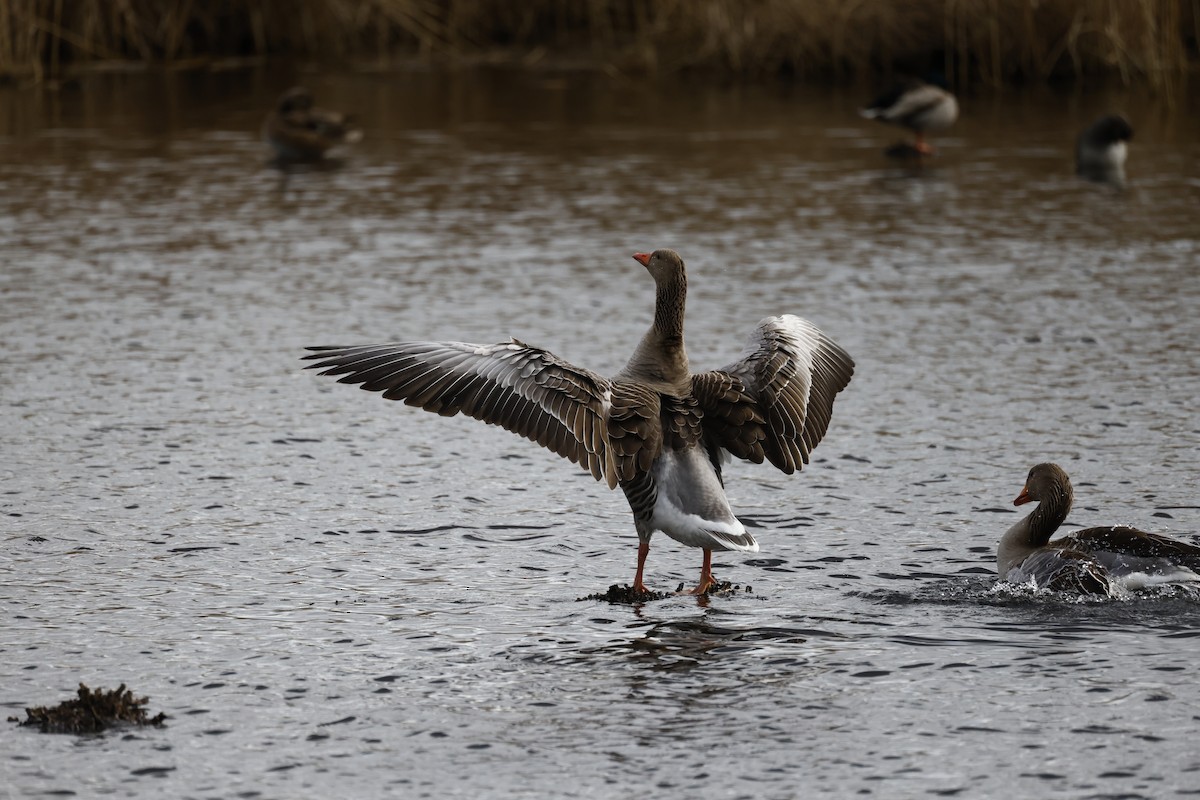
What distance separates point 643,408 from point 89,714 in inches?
96.9

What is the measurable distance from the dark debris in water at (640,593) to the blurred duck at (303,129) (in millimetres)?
13496

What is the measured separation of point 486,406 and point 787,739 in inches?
78.1

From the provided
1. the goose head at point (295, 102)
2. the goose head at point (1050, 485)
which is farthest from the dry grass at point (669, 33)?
the goose head at point (1050, 485)

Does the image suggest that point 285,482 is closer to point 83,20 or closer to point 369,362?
point 369,362

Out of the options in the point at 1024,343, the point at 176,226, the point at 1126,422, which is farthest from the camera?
the point at 176,226

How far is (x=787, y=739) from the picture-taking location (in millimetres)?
5613

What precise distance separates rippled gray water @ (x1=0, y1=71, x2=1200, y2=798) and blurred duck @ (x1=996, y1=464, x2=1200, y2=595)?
12 cm

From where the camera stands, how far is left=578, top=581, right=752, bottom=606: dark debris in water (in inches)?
278

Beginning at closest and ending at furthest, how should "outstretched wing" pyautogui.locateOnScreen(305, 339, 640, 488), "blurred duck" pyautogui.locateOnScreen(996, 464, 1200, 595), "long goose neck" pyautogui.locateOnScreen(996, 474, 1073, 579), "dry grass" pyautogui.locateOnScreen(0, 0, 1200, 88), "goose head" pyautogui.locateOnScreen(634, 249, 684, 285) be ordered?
"blurred duck" pyautogui.locateOnScreen(996, 464, 1200, 595) < "outstretched wing" pyautogui.locateOnScreen(305, 339, 640, 488) < "long goose neck" pyautogui.locateOnScreen(996, 474, 1073, 579) < "goose head" pyautogui.locateOnScreen(634, 249, 684, 285) < "dry grass" pyautogui.locateOnScreen(0, 0, 1200, 88)

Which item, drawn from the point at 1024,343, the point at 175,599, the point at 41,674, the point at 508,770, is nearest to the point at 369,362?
the point at 175,599

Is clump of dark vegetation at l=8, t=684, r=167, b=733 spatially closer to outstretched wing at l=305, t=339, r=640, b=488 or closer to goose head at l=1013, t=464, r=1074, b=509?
outstretched wing at l=305, t=339, r=640, b=488

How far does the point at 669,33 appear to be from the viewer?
2839 centimetres

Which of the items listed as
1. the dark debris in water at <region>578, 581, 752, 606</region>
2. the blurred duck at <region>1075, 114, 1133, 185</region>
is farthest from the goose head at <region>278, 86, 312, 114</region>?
the dark debris in water at <region>578, 581, 752, 606</region>

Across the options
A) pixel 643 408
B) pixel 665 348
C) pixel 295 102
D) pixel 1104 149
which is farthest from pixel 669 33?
pixel 643 408
